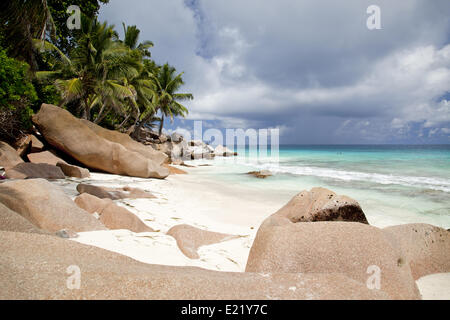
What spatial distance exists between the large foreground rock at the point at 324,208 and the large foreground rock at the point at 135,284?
2.06m

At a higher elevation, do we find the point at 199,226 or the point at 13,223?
the point at 13,223

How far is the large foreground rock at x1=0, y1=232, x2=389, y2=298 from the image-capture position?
1.19m

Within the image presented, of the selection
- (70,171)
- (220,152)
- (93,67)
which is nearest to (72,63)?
(93,67)

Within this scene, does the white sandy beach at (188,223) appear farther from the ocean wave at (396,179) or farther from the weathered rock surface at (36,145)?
the ocean wave at (396,179)

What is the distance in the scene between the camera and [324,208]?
339 cm

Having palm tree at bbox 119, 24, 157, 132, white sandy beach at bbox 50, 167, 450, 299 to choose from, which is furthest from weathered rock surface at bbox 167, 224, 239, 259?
palm tree at bbox 119, 24, 157, 132

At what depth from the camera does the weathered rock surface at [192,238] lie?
9.07 ft

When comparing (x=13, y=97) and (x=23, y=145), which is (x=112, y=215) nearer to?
(x=13, y=97)

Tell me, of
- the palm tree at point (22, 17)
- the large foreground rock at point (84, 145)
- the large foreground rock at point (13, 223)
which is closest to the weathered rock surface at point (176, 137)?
the large foreground rock at point (84, 145)

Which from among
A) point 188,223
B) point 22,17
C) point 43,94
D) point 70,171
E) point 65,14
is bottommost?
point 188,223

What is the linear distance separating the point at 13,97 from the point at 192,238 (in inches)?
309

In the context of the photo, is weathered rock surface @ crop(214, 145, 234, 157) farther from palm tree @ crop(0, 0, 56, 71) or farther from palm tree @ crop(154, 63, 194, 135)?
palm tree @ crop(0, 0, 56, 71)

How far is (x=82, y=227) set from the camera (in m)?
2.90
